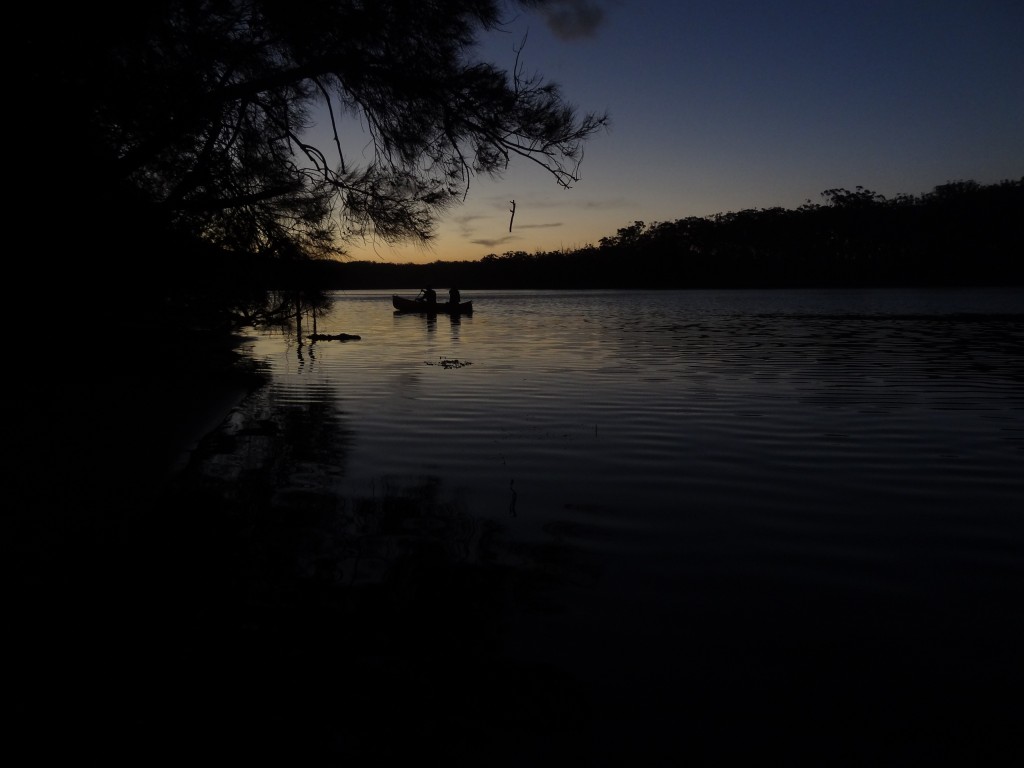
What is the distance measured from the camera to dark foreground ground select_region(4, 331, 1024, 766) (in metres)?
2.89

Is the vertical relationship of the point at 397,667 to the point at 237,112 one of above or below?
below

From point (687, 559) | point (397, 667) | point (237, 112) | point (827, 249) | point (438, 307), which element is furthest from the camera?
point (827, 249)

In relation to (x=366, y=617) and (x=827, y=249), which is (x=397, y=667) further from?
(x=827, y=249)

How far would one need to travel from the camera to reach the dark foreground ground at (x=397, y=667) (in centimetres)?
289

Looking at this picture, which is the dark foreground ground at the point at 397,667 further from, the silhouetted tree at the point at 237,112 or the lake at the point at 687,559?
the silhouetted tree at the point at 237,112

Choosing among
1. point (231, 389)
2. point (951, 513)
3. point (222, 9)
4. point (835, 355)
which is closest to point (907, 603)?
point (951, 513)

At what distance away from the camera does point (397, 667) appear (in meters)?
3.45

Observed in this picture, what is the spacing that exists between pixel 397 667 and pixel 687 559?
2.32 meters

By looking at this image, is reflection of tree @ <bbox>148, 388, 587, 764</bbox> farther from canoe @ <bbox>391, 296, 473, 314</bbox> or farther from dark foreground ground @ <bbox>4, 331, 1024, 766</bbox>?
canoe @ <bbox>391, 296, 473, 314</bbox>

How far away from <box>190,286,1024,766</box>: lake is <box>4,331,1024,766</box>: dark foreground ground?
2 centimetres

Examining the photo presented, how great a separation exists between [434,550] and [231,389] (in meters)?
9.71

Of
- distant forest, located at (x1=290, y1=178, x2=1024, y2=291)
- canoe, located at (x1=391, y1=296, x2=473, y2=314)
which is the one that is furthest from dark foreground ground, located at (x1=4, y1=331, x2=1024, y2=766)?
distant forest, located at (x1=290, y1=178, x2=1024, y2=291)

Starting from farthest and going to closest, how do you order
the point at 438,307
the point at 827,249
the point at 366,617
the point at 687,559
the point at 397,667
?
the point at 827,249, the point at 438,307, the point at 687,559, the point at 366,617, the point at 397,667

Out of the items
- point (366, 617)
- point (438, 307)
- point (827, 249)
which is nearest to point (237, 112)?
point (366, 617)
